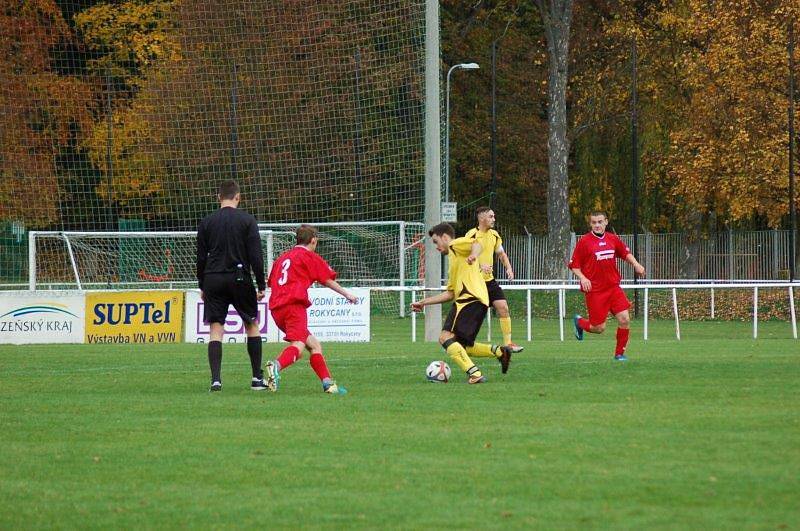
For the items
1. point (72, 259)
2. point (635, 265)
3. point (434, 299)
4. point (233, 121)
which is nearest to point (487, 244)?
point (635, 265)

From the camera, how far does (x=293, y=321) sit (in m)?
13.4

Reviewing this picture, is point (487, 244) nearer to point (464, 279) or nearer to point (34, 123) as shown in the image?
point (464, 279)

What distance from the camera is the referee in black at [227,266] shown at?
13648mm

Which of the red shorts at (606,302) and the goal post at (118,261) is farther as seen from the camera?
the goal post at (118,261)

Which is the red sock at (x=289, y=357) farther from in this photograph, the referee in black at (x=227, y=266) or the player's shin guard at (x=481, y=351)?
the player's shin guard at (x=481, y=351)

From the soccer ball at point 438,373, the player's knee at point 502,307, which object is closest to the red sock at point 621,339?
the player's knee at point 502,307

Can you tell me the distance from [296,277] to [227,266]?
2.26 ft

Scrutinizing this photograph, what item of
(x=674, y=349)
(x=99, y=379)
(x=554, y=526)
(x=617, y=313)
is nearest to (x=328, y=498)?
(x=554, y=526)

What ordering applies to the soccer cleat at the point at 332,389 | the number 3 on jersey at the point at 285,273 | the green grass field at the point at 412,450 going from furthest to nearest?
the number 3 on jersey at the point at 285,273, the soccer cleat at the point at 332,389, the green grass field at the point at 412,450

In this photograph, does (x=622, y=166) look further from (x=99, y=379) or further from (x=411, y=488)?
(x=411, y=488)

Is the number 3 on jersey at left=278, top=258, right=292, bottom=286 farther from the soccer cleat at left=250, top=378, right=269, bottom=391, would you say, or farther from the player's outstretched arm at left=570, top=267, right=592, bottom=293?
the player's outstretched arm at left=570, top=267, right=592, bottom=293

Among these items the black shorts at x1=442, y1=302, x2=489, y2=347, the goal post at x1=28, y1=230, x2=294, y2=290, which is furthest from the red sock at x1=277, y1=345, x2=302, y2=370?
the goal post at x1=28, y1=230, x2=294, y2=290

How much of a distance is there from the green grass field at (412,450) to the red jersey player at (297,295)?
0.34 meters

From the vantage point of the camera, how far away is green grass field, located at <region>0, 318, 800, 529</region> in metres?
6.85
